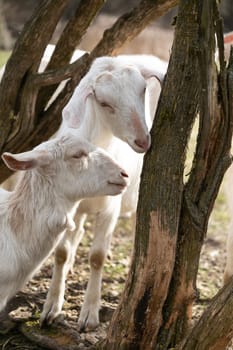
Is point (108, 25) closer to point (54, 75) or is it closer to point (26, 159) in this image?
point (54, 75)

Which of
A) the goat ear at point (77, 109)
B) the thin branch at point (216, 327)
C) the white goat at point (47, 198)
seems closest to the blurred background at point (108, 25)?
the goat ear at point (77, 109)

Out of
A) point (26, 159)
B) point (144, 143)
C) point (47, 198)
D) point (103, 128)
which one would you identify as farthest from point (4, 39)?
point (26, 159)

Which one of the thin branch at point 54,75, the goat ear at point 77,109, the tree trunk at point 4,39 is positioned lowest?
the goat ear at point 77,109

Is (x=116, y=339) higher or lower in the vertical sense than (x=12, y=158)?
lower

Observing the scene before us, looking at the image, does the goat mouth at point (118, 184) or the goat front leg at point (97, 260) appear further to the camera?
the goat front leg at point (97, 260)

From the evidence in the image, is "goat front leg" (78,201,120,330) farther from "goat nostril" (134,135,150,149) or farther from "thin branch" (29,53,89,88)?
"goat nostril" (134,135,150,149)

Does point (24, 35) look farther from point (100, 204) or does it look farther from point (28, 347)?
point (28, 347)

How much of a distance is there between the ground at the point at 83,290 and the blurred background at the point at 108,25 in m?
5.82

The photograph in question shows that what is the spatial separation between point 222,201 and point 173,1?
4477 millimetres

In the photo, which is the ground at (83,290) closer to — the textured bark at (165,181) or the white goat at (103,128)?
the white goat at (103,128)

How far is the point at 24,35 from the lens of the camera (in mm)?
5750

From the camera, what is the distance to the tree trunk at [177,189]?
421 centimetres

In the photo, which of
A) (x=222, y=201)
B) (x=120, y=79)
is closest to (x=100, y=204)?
(x=120, y=79)

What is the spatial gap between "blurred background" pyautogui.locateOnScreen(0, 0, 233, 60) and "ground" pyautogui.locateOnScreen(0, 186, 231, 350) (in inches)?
229
